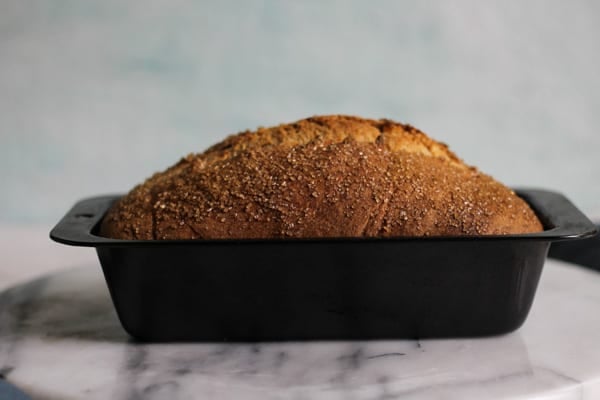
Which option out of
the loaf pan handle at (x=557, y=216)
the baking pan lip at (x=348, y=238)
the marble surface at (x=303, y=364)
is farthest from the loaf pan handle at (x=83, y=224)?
the loaf pan handle at (x=557, y=216)

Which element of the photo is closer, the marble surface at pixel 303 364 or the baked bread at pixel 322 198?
the marble surface at pixel 303 364

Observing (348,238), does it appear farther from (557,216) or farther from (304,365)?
(557,216)

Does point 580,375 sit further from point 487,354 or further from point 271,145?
point 271,145

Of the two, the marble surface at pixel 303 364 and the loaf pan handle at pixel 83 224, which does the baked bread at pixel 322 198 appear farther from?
the marble surface at pixel 303 364

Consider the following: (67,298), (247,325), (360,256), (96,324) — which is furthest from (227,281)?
(67,298)

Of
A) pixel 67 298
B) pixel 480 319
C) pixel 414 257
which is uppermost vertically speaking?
pixel 414 257

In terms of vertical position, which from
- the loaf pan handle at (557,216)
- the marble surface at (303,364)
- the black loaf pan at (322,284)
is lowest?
the marble surface at (303,364)

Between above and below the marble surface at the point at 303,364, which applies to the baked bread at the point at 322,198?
above
